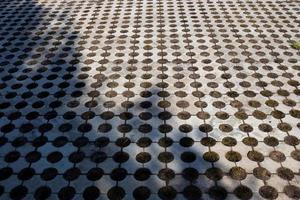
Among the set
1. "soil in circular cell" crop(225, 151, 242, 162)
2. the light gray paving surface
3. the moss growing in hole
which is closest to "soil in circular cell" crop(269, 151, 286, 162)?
the light gray paving surface

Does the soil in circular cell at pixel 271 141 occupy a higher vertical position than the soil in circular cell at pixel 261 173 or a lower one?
lower

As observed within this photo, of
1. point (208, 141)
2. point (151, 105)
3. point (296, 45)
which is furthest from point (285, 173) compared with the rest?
point (296, 45)

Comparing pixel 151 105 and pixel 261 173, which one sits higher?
pixel 261 173

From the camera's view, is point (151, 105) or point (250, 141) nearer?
point (250, 141)

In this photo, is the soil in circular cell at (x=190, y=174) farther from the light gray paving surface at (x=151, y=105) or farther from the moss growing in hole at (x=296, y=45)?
the moss growing in hole at (x=296, y=45)

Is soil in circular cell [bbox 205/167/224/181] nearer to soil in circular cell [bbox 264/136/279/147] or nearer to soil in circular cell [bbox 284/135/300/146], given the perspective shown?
soil in circular cell [bbox 264/136/279/147]

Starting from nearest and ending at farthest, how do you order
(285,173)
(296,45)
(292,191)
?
1. (292,191)
2. (285,173)
3. (296,45)

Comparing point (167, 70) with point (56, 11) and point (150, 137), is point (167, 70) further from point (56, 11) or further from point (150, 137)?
point (56, 11)

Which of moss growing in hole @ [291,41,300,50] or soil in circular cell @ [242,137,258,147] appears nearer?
soil in circular cell @ [242,137,258,147]

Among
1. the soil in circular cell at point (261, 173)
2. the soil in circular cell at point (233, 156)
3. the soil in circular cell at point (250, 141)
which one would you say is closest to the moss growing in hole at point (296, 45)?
the soil in circular cell at point (250, 141)

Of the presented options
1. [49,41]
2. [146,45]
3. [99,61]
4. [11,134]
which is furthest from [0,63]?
[146,45]

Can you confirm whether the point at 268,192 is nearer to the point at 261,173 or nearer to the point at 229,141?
the point at 261,173

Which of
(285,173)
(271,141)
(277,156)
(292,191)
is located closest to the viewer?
(292,191)

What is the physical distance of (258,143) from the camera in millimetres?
4465
